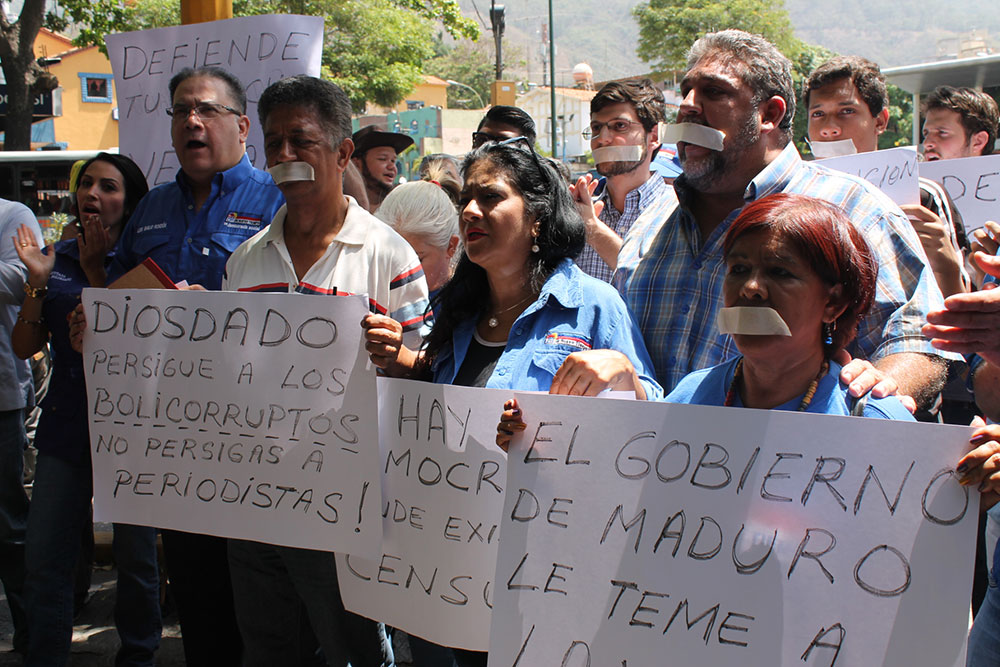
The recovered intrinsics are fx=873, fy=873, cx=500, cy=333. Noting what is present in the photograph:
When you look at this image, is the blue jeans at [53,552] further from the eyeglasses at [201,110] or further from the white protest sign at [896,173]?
the white protest sign at [896,173]

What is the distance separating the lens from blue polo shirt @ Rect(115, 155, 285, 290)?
2990 mm

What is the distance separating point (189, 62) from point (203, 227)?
0.97m

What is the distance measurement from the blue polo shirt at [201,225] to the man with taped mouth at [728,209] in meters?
1.40

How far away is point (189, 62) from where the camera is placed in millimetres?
3590

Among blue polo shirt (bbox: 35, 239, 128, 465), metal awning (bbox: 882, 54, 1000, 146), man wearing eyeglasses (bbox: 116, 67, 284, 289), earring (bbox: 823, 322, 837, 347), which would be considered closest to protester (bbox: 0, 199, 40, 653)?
blue polo shirt (bbox: 35, 239, 128, 465)

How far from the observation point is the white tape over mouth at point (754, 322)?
66.4 inches

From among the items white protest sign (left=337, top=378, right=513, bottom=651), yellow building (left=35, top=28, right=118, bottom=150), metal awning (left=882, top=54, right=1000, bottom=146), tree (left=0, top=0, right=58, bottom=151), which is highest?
yellow building (left=35, top=28, right=118, bottom=150)

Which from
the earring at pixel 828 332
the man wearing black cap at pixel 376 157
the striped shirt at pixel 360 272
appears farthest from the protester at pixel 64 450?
the earring at pixel 828 332

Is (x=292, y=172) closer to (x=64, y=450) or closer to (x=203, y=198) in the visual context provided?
(x=203, y=198)

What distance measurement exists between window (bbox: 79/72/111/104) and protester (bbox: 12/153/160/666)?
124 feet

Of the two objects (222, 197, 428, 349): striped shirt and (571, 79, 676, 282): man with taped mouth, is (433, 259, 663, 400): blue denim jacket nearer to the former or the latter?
(222, 197, 428, 349): striped shirt

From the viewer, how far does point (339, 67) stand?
32.8m

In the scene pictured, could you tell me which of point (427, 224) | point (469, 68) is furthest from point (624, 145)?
point (469, 68)

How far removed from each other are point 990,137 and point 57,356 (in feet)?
14.4
